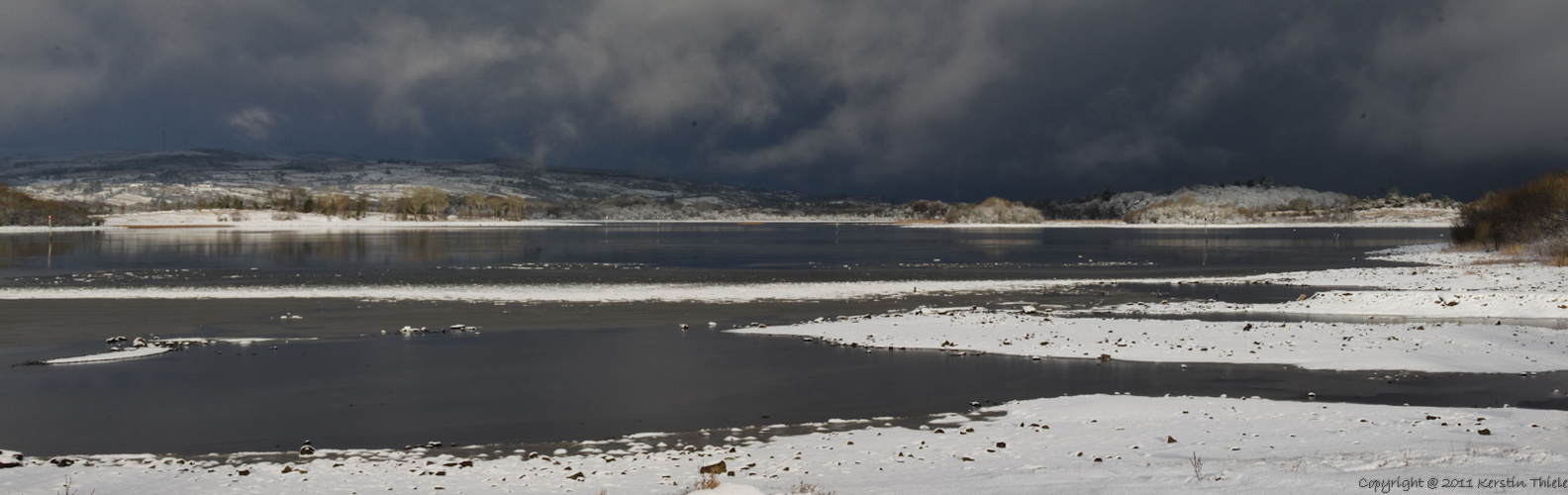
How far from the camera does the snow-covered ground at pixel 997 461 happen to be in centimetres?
945

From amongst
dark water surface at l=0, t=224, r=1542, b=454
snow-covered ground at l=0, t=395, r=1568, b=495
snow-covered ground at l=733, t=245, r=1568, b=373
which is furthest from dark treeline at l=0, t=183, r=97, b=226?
snow-covered ground at l=0, t=395, r=1568, b=495

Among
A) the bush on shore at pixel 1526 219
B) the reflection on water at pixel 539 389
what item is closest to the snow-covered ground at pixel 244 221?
the bush on shore at pixel 1526 219

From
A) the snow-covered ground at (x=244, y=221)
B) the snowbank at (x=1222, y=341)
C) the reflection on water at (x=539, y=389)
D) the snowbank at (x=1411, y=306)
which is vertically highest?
the snow-covered ground at (x=244, y=221)

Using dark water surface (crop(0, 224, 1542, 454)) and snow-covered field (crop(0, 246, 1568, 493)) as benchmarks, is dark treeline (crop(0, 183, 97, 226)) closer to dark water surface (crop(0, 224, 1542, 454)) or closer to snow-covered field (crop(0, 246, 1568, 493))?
dark water surface (crop(0, 224, 1542, 454))

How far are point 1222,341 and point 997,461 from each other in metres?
13.0

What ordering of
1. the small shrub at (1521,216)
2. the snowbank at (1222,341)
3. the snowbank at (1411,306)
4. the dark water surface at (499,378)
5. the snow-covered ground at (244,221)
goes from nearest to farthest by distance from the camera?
the dark water surface at (499,378)
the snowbank at (1222,341)
the snowbank at (1411,306)
the small shrub at (1521,216)
the snow-covered ground at (244,221)

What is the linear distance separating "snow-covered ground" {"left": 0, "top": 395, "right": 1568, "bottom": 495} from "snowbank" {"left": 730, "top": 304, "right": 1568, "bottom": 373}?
245 inches

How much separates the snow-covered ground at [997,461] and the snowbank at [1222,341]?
623 cm

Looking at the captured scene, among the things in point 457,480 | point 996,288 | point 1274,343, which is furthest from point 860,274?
point 457,480

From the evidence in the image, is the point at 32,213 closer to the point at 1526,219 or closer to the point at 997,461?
the point at 1526,219

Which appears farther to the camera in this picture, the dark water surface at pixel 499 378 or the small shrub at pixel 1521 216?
the small shrub at pixel 1521 216

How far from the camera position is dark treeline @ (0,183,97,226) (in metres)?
145

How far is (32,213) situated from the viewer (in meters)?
148

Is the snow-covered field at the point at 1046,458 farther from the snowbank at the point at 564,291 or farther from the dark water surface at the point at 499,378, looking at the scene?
the snowbank at the point at 564,291
